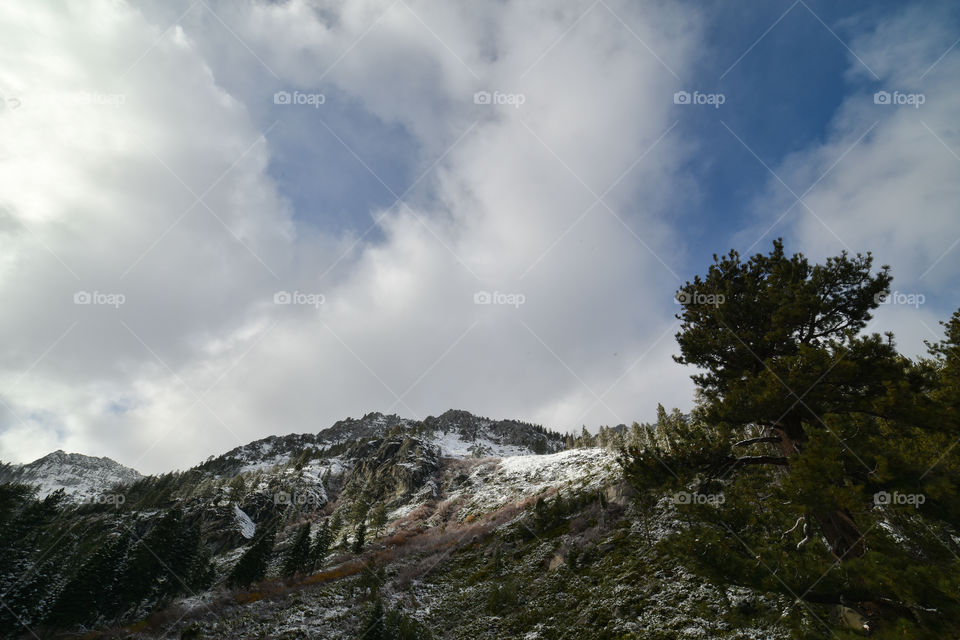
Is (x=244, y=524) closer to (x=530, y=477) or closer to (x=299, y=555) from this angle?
(x=299, y=555)

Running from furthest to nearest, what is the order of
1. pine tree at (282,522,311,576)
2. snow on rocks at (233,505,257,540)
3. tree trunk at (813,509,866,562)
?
snow on rocks at (233,505,257,540)
pine tree at (282,522,311,576)
tree trunk at (813,509,866,562)

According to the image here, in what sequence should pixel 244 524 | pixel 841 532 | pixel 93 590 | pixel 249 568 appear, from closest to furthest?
pixel 841 532 → pixel 93 590 → pixel 249 568 → pixel 244 524

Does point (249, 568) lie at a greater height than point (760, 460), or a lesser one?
greater

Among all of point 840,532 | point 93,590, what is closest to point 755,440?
point 840,532

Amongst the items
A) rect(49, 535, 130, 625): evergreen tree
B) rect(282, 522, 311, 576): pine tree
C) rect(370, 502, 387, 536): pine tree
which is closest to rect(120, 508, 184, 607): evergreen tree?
rect(49, 535, 130, 625): evergreen tree

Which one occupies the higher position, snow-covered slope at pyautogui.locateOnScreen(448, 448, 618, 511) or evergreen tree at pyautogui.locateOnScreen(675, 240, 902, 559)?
snow-covered slope at pyautogui.locateOnScreen(448, 448, 618, 511)

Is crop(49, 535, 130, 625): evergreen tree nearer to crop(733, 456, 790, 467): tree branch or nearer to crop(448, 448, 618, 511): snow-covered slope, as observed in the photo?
crop(448, 448, 618, 511): snow-covered slope

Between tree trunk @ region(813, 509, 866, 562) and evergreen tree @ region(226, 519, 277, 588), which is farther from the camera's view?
evergreen tree @ region(226, 519, 277, 588)

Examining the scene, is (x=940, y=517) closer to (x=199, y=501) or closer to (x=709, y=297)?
(x=709, y=297)

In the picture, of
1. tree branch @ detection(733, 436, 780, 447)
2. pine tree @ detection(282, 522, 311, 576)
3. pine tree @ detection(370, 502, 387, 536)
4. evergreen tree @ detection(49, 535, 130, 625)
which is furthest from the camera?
pine tree @ detection(370, 502, 387, 536)

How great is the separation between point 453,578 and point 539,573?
34.3 feet

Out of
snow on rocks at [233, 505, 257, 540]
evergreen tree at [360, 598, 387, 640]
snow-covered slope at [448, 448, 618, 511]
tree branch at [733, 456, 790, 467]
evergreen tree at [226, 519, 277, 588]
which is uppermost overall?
snow on rocks at [233, 505, 257, 540]

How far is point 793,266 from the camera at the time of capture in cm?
1063

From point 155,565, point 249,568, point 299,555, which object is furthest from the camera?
point 299,555
